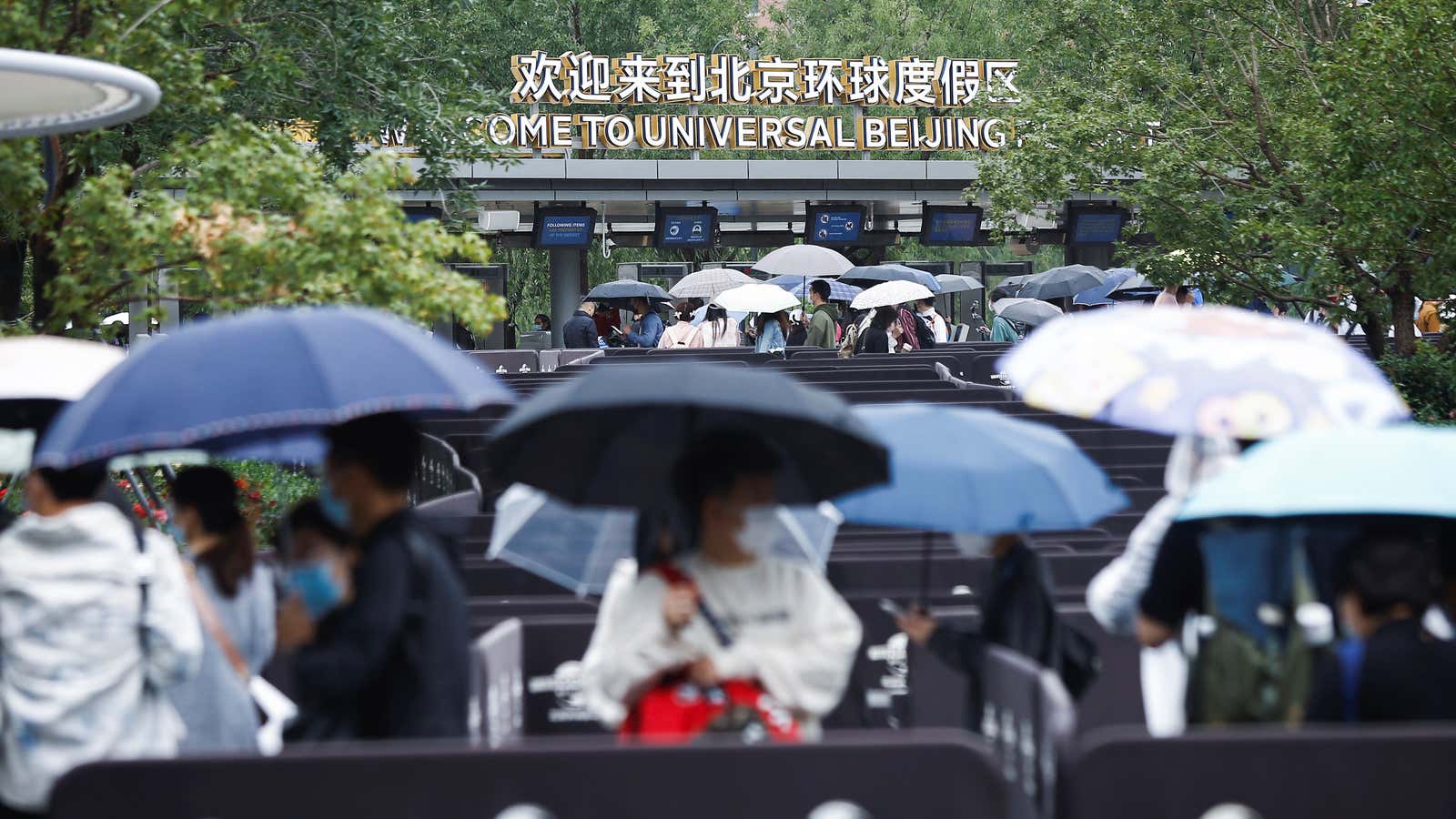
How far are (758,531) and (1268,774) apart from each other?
4.23 feet

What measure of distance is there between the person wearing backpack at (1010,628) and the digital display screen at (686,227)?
33621 millimetres

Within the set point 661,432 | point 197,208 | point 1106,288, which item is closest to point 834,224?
point 1106,288

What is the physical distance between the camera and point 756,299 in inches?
1039

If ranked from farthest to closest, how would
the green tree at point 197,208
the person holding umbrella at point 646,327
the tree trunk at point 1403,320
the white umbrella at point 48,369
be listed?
the person holding umbrella at point 646,327 → the tree trunk at point 1403,320 → the green tree at point 197,208 → the white umbrella at point 48,369

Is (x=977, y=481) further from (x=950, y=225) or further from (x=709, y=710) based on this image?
(x=950, y=225)

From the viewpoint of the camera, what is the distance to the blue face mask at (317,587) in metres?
3.76

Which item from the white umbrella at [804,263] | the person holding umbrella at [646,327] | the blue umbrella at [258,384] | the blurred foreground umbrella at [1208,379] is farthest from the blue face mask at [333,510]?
the white umbrella at [804,263]

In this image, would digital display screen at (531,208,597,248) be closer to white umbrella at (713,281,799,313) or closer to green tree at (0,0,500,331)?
white umbrella at (713,281,799,313)

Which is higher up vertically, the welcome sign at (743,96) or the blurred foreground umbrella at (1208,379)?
the welcome sign at (743,96)

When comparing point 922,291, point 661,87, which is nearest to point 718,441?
point 922,291

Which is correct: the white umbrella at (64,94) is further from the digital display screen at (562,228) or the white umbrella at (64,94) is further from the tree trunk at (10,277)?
the digital display screen at (562,228)

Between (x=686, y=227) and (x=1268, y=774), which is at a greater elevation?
(x=686, y=227)

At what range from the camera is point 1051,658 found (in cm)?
472

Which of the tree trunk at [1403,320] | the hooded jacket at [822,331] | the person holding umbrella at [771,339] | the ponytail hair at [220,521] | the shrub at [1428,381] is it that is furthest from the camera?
the hooded jacket at [822,331]
